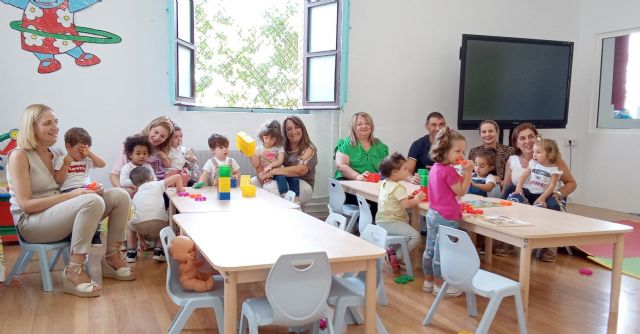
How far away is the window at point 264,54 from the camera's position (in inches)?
208

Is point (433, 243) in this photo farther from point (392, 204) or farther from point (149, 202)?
point (149, 202)

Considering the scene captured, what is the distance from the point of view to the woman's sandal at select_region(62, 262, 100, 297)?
319cm

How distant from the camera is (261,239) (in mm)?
2400

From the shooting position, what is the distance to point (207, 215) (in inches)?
116

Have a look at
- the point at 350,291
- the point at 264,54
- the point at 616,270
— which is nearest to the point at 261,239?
the point at 350,291

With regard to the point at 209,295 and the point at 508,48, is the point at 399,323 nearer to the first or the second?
the point at 209,295

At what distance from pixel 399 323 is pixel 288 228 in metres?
0.84

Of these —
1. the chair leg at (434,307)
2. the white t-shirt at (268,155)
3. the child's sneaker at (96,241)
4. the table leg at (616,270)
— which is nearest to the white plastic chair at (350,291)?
the chair leg at (434,307)

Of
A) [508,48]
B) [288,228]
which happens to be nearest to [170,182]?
[288,228]

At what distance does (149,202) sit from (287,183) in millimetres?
1226

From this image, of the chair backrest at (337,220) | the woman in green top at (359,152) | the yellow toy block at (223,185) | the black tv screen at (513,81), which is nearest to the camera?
the chair backrest at (337,220)

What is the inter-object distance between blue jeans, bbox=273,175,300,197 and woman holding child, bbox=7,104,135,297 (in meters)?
1.56

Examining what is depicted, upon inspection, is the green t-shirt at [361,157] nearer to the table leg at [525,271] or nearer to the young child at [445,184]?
the young child at [445,184]

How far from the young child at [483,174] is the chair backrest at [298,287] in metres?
2.57
